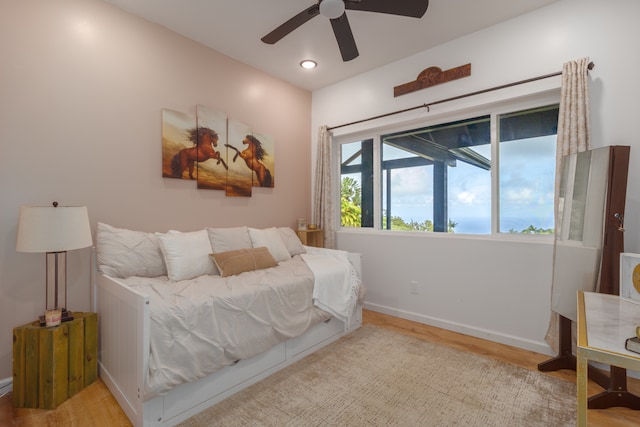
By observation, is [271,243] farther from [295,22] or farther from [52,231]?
[295,22]

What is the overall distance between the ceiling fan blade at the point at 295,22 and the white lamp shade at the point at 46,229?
1.78m

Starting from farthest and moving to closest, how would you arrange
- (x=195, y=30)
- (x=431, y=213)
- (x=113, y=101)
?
A: (x=431, y=213)
(x=195, y=30)
(x=113, y=101)

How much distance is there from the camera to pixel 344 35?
2.19 m

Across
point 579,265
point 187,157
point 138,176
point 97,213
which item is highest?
point 187,157

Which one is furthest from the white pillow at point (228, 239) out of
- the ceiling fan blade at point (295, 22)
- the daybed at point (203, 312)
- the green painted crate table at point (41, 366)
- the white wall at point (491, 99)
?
the ceiling fan blade at point (295, 22)

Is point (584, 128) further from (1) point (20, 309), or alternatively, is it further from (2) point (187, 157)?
(1) point (20, 309)

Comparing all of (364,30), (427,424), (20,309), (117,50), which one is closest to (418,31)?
(364,30)

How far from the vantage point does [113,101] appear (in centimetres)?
240

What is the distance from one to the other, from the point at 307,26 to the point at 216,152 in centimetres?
141

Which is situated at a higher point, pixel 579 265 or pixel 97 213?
pixel 97 213

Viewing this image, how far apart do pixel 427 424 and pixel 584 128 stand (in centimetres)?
223

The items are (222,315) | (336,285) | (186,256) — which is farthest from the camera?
(336,285)

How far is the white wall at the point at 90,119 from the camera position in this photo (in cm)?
196

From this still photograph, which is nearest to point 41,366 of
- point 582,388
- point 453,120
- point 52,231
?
point 52,231
